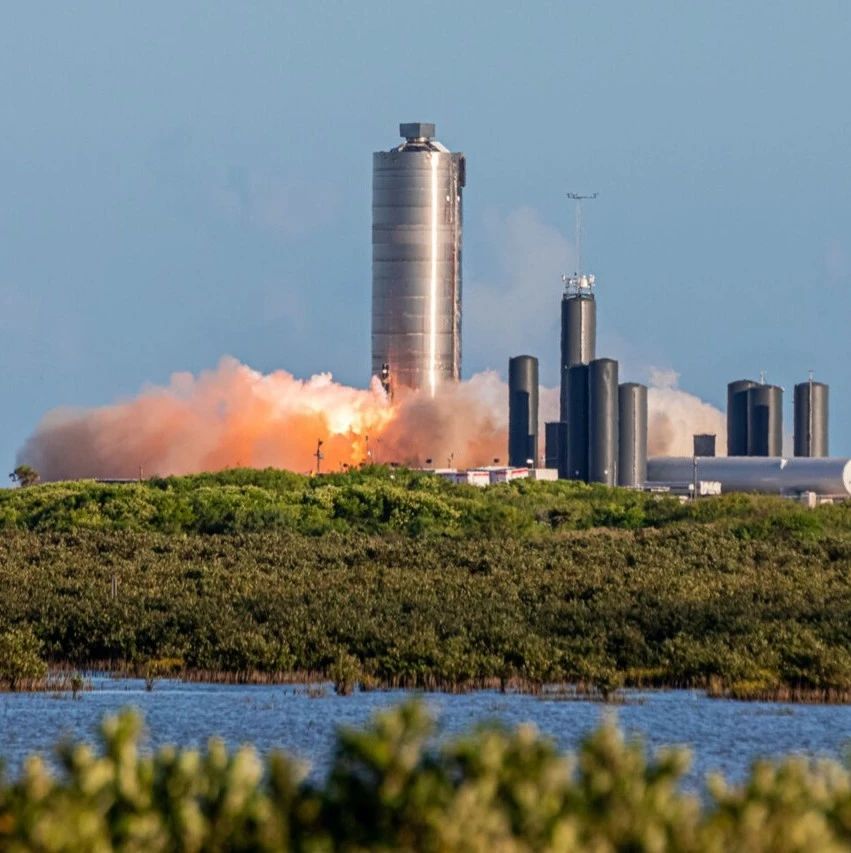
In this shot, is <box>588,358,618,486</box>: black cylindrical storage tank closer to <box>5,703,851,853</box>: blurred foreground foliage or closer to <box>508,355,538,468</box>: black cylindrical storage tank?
<box>508,355,538,468</box>: black cylindrical storage tank

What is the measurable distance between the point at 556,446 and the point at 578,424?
7807 millimetres

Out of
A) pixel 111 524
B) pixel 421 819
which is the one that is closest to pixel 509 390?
pixel 111 524

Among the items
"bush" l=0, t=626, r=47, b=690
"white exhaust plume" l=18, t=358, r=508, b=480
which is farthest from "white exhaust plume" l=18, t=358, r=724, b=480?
"bush" l=0, t=626, r=47, b=690

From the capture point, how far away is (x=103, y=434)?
143m

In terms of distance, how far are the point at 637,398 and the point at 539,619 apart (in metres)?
85.1

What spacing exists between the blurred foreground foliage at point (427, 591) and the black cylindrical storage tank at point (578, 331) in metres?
44.4

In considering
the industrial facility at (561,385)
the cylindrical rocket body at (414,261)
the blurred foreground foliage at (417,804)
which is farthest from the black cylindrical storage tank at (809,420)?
the blurred foreground foliage at (417,804)

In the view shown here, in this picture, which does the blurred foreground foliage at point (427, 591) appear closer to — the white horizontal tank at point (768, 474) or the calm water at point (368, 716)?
the calm water at point (368, 716)

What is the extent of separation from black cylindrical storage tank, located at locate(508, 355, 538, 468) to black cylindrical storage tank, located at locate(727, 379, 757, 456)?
51.2 feet

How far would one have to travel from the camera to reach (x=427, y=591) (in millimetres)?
64188

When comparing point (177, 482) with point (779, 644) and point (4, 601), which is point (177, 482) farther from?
point (779, 644)

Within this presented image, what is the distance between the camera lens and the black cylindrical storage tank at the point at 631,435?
14038cm

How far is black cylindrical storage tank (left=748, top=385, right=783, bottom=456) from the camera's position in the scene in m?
151

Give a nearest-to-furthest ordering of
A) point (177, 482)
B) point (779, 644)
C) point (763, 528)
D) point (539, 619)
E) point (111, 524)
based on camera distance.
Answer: point (779, 644) → point (539, 619) → point (763, 528) → point (111, 524) → point (177, 482)
